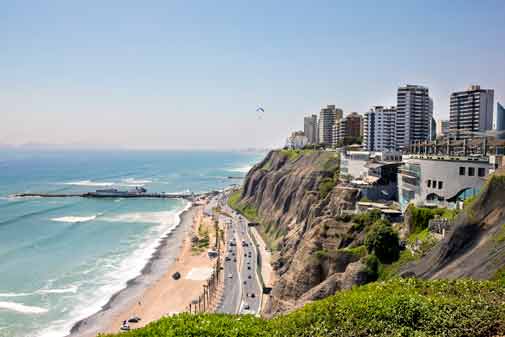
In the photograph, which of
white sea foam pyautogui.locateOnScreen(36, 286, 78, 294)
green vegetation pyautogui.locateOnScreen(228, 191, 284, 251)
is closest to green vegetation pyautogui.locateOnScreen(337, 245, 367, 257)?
→ green vegetation pyautogui.locateOnScreen(228, 191, 284, 251)

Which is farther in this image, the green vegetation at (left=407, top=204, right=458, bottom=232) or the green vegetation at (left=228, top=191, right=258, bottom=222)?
the green vegetation at (left=228, top=191, right=258, bottom=222)

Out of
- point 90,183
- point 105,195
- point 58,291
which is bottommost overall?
point 58,291

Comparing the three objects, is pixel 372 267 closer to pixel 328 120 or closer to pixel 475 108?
pixel 475 108

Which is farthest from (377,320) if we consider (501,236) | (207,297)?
(207,297)

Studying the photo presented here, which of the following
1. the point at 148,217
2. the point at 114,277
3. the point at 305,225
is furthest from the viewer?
the point at 148,217

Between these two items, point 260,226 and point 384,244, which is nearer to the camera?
point 384,244

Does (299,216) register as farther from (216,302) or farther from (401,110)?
(401,110)

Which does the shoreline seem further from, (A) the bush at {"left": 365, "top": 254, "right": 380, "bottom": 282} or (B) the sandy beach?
(A) the bush at {"left": 365, "top": 254, "right": 380, "bottom": 282}
